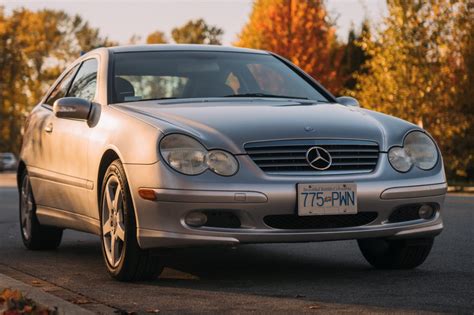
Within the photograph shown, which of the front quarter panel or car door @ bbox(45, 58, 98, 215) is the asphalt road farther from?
the front quarter panel

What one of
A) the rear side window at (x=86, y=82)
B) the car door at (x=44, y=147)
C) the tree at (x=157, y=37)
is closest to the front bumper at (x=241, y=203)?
the rear side window at (x=86, y=82)

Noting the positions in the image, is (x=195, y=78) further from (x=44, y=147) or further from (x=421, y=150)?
(x=421, y=150)

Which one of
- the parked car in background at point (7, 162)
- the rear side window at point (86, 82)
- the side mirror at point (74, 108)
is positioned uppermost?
the rear side window at point (86, 82)

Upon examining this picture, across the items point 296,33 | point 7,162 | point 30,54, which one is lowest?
point 7,162

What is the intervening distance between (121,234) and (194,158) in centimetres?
75

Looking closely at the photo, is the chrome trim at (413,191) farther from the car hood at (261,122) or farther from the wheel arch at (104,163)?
the wheel arch at (104,163)

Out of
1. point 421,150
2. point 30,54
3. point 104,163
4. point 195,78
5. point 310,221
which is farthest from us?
point 30,54

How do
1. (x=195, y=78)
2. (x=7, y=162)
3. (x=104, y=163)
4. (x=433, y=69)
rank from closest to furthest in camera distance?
(x=104, y=163)
(x=195, y=78)
(x=433, y=69)
(x=7, y=162)

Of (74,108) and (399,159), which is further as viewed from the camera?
(74,108)

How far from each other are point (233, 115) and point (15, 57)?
56321mm

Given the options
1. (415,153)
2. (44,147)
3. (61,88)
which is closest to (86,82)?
(44,147)

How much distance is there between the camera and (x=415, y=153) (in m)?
6.96

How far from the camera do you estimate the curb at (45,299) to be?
5391mm

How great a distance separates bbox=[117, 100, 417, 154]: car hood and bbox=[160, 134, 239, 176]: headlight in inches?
2.0
